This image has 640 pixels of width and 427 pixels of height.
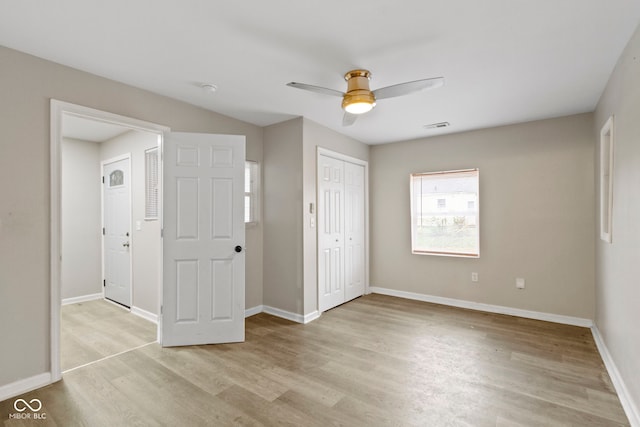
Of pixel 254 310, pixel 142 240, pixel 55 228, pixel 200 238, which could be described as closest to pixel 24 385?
pixel 55 228

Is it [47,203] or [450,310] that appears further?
[450,310]

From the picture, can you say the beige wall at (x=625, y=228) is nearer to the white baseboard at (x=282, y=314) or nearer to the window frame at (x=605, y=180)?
the window frame at (x=605, y=180)

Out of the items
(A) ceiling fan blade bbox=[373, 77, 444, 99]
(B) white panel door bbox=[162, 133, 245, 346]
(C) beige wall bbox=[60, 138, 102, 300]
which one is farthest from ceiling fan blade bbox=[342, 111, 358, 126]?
(C) beige wall bbox=[60, 138, 102, 300]

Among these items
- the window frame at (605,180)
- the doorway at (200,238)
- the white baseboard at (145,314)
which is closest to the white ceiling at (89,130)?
the doorway at (200,238)

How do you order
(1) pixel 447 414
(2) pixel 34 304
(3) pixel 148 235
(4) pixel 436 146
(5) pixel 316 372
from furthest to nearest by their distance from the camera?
(4) pixel 436 146, (3) pixel 148 235, (5) pixel 316 372, (2) pixel 34 304, (1) pixel 447 414

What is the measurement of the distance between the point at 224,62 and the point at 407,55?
1439mm

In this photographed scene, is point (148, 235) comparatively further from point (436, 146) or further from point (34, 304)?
point (436, 146)

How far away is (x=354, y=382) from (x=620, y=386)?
6.34 ft

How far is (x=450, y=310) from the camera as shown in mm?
4336

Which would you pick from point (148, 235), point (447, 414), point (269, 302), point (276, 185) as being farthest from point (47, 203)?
point (447, 414)

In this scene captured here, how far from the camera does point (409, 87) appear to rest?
7.74ft

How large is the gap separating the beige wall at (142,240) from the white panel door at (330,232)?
6.67 ft

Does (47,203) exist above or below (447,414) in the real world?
above

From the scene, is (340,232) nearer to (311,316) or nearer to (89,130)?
(311,316)
